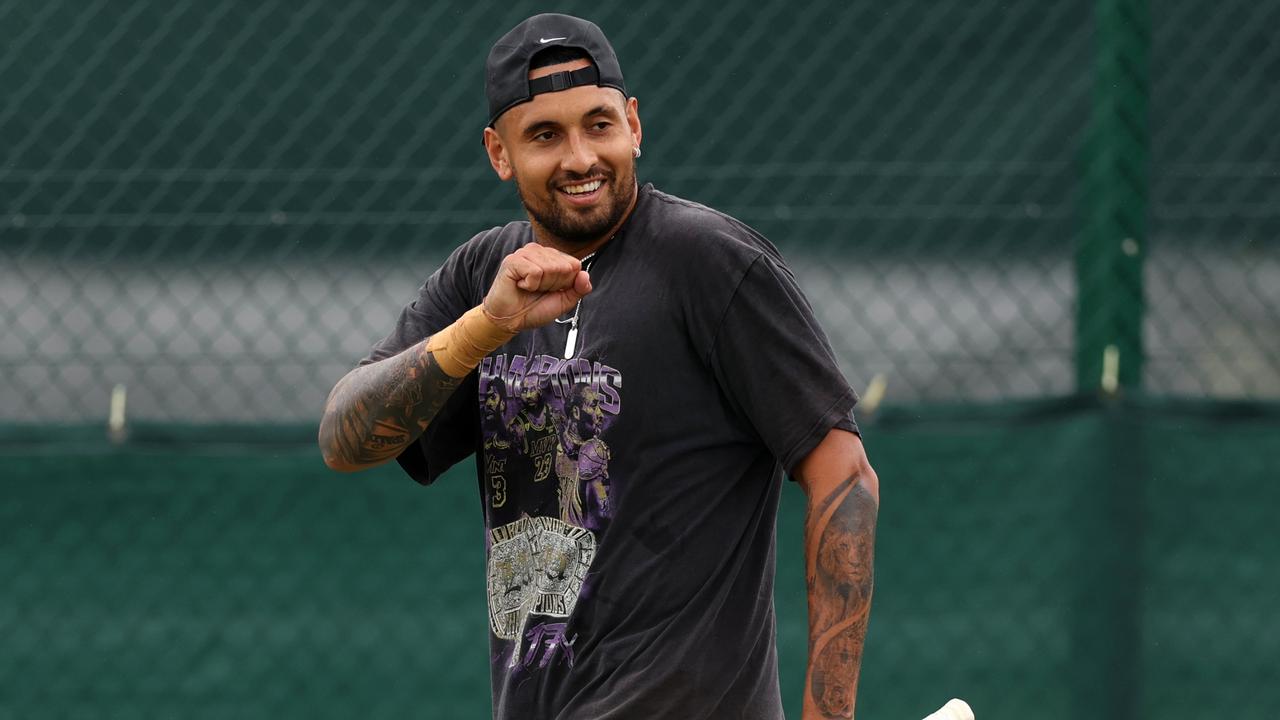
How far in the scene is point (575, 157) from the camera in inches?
96.7

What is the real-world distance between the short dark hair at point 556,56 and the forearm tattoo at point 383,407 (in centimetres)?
46

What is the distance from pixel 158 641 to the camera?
4.18 m

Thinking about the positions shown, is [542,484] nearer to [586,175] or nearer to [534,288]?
[534,288]

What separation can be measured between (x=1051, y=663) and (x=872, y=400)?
81 cm

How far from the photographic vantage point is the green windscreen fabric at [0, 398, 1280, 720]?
4176mm

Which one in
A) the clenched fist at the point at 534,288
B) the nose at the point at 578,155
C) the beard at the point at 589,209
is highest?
the nose at the point at 578,155

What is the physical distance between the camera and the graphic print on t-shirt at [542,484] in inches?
97.7

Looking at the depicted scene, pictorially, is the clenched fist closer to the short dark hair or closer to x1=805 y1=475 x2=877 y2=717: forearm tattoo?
the short dark hair

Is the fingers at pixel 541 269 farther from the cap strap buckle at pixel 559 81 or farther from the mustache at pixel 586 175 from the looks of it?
the cap strap buckle at pixel 559 81

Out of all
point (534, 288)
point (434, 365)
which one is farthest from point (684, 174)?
point (534, 288)

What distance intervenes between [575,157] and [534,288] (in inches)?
9.8

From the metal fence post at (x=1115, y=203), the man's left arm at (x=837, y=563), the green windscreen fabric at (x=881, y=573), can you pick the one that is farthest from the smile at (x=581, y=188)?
the metal fence post at (x=1115, y=203)

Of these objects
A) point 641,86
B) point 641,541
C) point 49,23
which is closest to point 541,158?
point 641,541

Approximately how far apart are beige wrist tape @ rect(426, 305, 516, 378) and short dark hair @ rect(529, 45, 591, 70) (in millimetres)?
380
